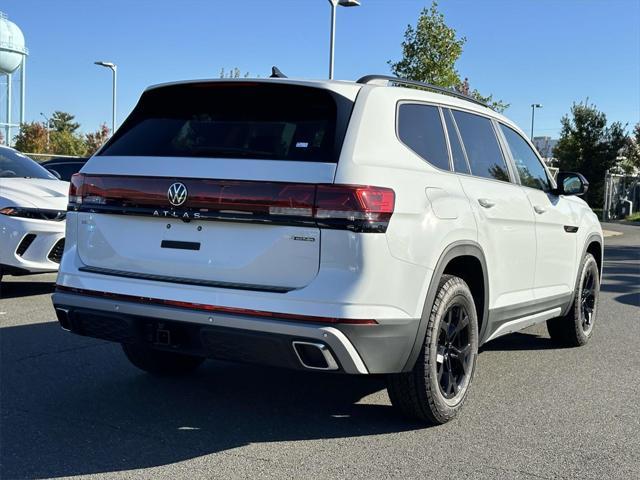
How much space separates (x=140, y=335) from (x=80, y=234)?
0.75 metres

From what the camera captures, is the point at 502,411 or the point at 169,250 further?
the point at 502,411

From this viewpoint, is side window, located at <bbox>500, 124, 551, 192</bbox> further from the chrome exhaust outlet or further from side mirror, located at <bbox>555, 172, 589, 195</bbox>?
the chrome exhaust outlet

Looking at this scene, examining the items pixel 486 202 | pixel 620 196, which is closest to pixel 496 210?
pixel 486 202

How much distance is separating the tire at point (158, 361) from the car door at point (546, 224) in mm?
2538

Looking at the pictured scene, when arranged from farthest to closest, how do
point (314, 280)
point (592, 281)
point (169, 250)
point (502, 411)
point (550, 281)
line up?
point (592, 281) < point (550, 281) < point (502, 411) < point (169, 250) < point (314, 280)

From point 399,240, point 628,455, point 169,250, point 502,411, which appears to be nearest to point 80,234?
point 169,250

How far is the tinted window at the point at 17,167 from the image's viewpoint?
27.9ft

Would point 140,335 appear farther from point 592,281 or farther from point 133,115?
point 592,281

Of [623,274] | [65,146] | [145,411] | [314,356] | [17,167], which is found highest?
[65,146]

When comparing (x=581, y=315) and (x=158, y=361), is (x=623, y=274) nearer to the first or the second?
(x=581, y=315)

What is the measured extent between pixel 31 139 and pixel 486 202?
50.4 m

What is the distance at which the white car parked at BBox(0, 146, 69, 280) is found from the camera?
24.5 ft

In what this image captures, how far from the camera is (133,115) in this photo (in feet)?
14.1

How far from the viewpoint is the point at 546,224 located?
5516mm
